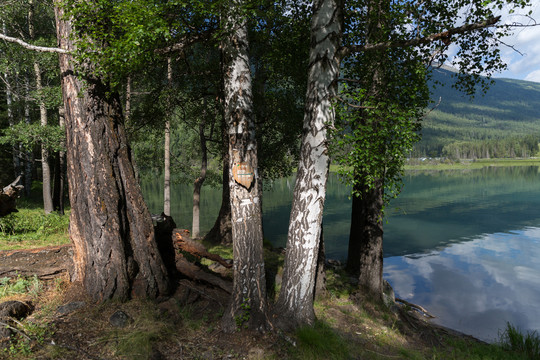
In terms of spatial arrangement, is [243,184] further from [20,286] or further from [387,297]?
[387,297]

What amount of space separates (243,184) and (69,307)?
3714 millimetres

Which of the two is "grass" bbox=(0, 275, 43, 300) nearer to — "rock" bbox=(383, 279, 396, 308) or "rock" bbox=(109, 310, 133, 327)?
"rock" bbox=(109, 310, 133, 327)

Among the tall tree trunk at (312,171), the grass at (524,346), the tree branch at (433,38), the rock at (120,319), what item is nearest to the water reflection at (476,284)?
the grass at (524,346)

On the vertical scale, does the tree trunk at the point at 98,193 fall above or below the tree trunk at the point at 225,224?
above

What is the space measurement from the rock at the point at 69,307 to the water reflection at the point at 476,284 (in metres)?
13.8

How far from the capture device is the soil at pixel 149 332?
478 cm

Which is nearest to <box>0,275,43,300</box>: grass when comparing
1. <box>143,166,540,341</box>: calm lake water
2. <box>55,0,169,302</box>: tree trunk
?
<box>55,0,169,302</box>: tree trunk

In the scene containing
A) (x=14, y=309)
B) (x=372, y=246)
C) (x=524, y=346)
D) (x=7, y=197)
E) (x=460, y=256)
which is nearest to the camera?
(x=14, y=309)

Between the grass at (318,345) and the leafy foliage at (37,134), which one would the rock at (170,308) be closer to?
the grass at (318,345)

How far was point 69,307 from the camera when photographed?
5.75 metres

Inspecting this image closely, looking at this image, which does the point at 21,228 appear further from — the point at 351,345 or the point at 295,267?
the point at 351,345

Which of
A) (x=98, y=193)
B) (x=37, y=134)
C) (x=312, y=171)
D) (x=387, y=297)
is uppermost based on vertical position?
(x=37, y=134)

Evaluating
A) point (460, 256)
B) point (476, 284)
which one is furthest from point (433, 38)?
point (460, 256)

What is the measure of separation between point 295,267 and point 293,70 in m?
5.93
